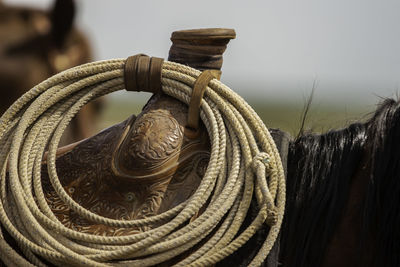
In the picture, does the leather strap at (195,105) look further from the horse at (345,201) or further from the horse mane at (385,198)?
the horse mane at (385,198)

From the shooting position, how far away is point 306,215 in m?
1.57

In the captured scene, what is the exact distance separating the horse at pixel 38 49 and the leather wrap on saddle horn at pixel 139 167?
322 centimetres

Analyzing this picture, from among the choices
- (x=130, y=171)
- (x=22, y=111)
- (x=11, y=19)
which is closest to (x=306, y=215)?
(x=130, y=171)

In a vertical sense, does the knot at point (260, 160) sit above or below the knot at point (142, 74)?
below

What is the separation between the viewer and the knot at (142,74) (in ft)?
5.37

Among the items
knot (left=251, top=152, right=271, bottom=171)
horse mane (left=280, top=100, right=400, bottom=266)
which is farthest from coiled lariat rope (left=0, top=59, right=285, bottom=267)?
horse mane (left=280, top=100, right=400, bottom=266)

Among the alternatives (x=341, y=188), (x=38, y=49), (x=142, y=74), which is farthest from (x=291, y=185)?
(x=38, y=49)

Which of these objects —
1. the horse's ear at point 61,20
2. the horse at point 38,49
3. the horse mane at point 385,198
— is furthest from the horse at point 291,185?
the horse's ear at point 61,20

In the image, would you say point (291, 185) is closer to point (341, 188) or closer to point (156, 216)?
point (341, 188)

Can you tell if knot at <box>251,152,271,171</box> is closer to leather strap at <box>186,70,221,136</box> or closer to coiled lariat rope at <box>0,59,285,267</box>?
coiled lariat rope at <box>0,59,285,267</box>

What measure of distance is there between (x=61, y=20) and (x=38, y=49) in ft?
1.17

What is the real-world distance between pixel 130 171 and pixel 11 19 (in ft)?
13.2

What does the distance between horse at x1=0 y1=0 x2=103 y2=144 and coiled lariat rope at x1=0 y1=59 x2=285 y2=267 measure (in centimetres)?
320

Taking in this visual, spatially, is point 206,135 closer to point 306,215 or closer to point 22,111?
point 306,215
